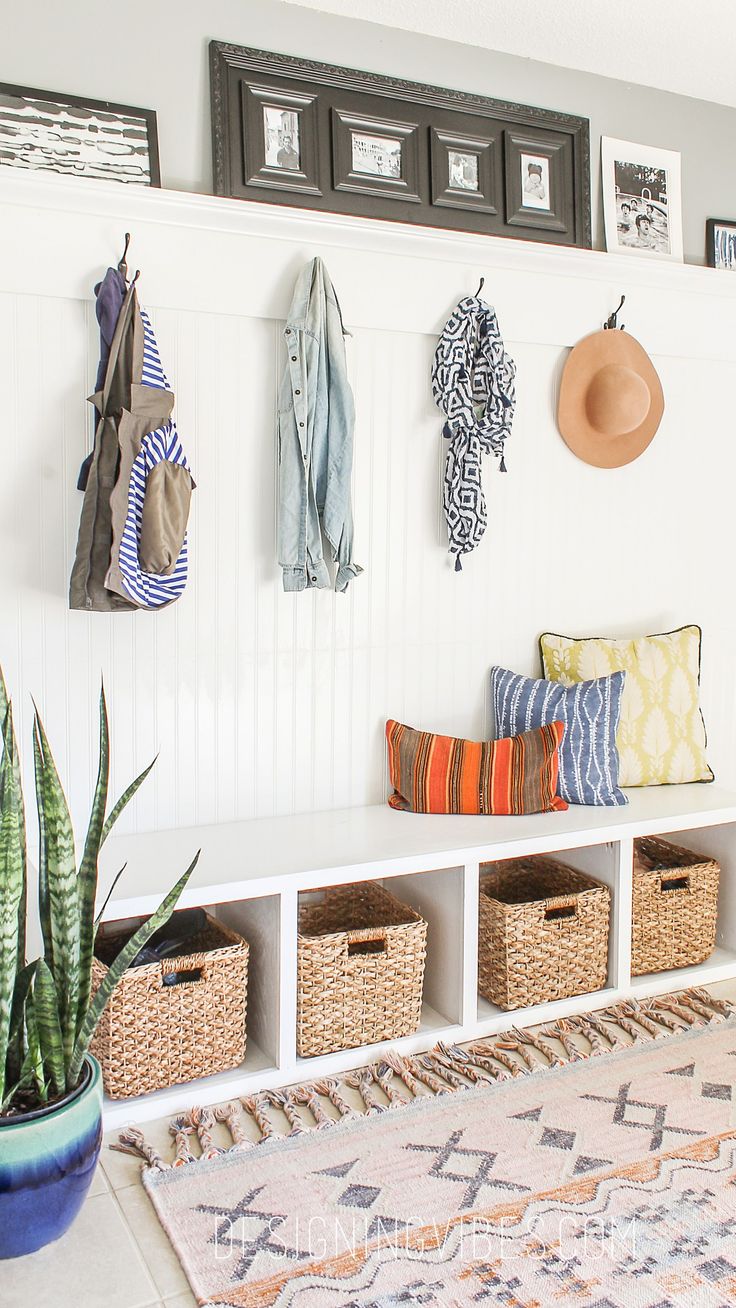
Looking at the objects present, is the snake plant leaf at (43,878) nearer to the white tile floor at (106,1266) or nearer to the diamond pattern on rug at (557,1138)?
the white tile floor at (106,1266)

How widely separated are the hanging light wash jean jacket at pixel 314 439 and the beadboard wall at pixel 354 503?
9 cm

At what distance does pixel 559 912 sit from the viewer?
2705mm

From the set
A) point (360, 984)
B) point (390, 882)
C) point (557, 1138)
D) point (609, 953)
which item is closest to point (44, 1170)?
point (360, 984)

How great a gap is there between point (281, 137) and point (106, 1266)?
7.81ft

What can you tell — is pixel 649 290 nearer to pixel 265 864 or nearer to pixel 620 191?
pixel 620 191

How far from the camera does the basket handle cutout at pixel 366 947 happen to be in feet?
7.80

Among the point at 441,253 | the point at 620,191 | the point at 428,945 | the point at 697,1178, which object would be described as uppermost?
the point at 620,191

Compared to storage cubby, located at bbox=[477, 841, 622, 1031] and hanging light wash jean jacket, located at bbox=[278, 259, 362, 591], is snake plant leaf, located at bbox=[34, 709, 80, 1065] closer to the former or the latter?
hanging light wash jean jacket, located at bbox=[278, 259, 362, 591]

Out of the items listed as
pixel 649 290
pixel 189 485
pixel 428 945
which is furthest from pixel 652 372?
pixel 428 945

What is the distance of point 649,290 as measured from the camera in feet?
9.97

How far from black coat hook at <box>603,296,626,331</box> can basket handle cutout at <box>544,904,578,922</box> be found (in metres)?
1.60

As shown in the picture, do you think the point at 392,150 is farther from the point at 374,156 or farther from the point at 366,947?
the point at 366,947

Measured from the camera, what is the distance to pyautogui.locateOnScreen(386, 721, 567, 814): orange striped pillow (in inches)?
105

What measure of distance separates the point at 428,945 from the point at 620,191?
2134mm
